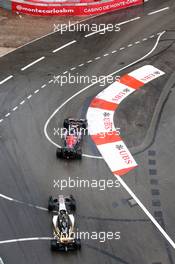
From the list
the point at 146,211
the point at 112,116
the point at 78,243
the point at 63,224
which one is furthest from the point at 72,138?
Result: the point at 78,243

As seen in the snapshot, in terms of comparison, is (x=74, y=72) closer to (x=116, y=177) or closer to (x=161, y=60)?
(x=161, y=60)

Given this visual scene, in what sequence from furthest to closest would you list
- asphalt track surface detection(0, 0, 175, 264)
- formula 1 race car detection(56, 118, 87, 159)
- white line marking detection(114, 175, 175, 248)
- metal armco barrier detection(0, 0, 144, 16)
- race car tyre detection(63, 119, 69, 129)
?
metal armco barrier detection(0, 0, 144, 16) → race car tyre detection(63, 119, 69, 129) → formula 1 race car detection(56, 118, 87, 159) → white line marking detection(114, 175, 175, 248) → asphalt track surface detection(0, 0, 175, 264)

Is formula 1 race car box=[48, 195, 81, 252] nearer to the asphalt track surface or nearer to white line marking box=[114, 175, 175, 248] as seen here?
the asphalt track surface

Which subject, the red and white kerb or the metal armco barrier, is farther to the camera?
the metal armco barrier

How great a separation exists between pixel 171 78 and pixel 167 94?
1.94m

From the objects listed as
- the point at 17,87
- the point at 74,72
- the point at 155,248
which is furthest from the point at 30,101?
the point at 155,248

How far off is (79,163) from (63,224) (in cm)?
565

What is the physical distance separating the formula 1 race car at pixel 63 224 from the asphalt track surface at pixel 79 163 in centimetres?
40

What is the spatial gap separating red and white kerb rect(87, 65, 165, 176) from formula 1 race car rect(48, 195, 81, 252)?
3.84 m

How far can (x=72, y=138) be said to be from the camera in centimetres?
3453

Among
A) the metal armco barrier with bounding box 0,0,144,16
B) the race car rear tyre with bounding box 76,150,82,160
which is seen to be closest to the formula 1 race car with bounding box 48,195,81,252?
the race car rear tyre with bounding box 76,150,82,160

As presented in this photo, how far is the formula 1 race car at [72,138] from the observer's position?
33.8 meters

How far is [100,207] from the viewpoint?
3103 cm

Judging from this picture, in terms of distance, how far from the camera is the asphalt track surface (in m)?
28.9
